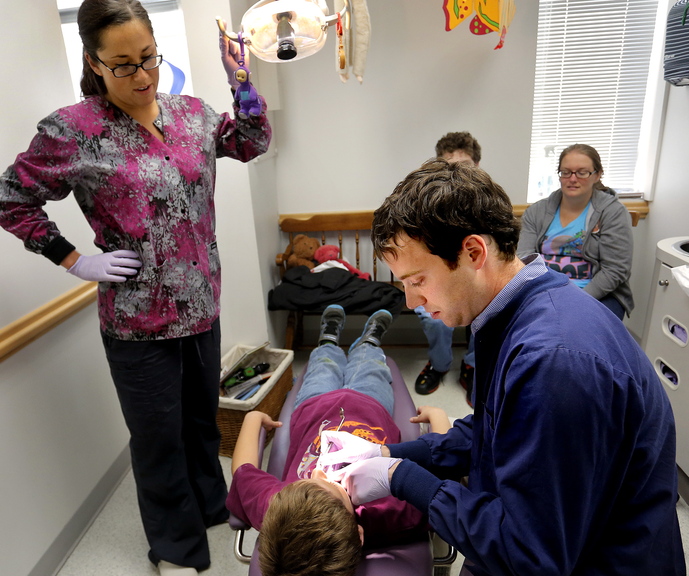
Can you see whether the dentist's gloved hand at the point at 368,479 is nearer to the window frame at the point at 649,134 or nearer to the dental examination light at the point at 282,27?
the dental examination light at the point at 282,27

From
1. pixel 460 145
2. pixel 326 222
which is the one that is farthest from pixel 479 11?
pixel 326 222

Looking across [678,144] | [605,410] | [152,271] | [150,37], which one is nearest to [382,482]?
[605,410]

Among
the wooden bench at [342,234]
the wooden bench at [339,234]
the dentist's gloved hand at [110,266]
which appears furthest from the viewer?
the wooden bench at [339,234]

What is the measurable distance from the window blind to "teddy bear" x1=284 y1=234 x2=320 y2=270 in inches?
55.7

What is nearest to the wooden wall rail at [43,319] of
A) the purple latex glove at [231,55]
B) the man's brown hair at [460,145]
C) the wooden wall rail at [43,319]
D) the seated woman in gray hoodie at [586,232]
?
the wooden wall rail at [43,319]

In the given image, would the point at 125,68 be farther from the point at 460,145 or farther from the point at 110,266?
the point at 460,145

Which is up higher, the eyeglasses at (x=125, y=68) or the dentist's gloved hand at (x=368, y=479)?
the eyeglasses at (x=125, y=68)

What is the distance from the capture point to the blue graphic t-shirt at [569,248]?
2.41m

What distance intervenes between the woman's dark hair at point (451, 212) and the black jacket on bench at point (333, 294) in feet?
5.63

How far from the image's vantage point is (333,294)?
2615mm

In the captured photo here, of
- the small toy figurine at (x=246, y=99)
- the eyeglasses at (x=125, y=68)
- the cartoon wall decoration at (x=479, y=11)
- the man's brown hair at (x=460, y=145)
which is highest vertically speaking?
the cartoon wall decoration at (x=479, y=11)

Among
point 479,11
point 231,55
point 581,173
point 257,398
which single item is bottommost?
point 257,398

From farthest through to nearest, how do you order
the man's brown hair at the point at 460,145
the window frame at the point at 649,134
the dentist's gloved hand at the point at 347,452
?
the window frame at the point at 649,134 < the man's brown hair at the point at 460,145 < the dentist's gloved hand at the point at 347,452

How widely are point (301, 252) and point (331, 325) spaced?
2.39 feet
